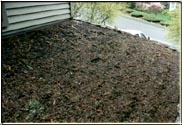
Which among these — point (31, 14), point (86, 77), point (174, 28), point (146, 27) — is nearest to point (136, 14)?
point (146, 27)

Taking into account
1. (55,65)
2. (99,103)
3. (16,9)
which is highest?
(16,9)

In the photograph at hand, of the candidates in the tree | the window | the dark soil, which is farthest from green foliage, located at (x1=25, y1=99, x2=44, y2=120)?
the tree

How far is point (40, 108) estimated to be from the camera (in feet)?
6.65

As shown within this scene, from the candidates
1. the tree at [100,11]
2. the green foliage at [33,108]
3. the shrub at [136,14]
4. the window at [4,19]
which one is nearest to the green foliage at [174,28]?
the shrub at [136,14]

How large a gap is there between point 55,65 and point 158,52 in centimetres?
93

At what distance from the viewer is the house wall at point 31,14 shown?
249 centimetres

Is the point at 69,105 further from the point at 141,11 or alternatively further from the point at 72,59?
the point at 141,11

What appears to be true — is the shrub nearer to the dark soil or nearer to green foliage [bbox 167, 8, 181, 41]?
green foliage [bbox 167, 8, 181, 41]

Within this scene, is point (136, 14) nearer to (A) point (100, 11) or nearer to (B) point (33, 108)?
(A) point (100, 11)

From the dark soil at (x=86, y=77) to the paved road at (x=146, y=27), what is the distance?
187 mm

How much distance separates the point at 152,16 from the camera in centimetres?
224

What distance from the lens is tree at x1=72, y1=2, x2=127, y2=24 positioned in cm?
242

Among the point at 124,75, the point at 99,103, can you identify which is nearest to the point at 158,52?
the point at 124,75

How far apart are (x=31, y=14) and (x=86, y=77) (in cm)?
76
